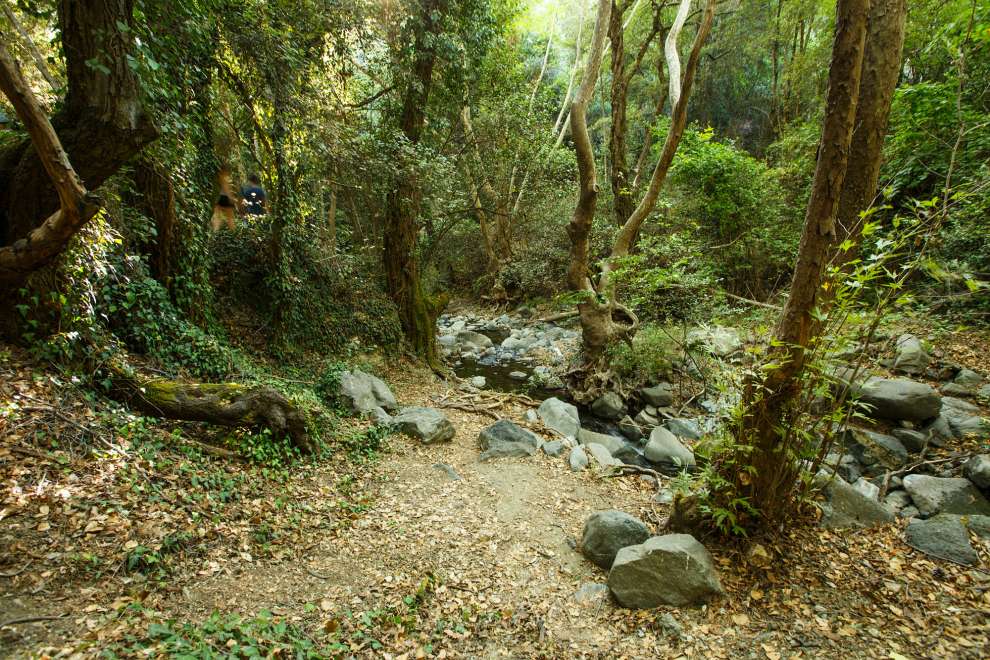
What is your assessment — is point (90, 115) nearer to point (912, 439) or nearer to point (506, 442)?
point (506, 442)

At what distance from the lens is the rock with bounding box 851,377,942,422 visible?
19.6 feet

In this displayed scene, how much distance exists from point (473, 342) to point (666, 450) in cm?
705

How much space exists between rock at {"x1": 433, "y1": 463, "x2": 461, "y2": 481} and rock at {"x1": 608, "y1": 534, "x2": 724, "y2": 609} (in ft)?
7.68

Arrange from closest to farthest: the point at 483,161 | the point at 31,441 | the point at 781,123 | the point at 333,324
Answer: the point at 31,441 < the point at 333,324 < the point at 483,161 < the point at 781,123

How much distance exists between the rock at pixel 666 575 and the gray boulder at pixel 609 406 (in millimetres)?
4969

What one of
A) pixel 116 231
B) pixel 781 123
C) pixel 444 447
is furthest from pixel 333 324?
pixel 781 123

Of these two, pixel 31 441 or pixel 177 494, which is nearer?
pixel 31 441

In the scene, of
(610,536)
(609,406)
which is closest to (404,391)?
(609,406)

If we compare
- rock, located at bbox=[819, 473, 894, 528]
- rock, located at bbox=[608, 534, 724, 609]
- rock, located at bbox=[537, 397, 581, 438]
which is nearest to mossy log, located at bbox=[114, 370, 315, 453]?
rock, located at bbox=[608, 534, 724, 609]

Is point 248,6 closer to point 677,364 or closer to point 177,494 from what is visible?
point 177,494

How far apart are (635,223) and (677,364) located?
2.81m

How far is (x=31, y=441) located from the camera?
10.2 feet

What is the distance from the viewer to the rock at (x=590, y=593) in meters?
3.31

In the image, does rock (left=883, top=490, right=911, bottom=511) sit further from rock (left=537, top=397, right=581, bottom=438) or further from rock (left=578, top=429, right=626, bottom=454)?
rock (left=537, top=397, right=581, bottom=438)
